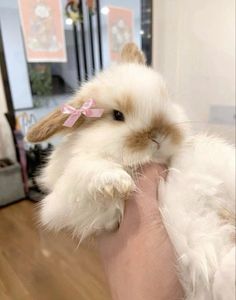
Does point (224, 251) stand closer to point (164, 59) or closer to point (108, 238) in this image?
point (108, 238)

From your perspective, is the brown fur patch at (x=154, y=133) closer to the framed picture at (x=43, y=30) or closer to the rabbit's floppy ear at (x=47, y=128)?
the rabbit's floppy ear at (x=47, y=128)

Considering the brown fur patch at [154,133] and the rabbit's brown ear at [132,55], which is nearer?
the brown fur patch at [154,133]

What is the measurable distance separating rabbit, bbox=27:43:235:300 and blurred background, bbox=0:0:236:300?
1209 mm

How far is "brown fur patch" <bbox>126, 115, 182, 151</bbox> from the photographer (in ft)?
2.05

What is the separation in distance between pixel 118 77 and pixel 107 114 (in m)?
0.11

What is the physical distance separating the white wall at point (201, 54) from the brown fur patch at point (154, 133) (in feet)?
4.81

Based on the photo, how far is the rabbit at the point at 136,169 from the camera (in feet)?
1.92

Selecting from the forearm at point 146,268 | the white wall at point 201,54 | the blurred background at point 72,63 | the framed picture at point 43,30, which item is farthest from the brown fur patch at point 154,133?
the framed picture at point 43,30

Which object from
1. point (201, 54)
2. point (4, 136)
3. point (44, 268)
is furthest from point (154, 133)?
point (4, 136)

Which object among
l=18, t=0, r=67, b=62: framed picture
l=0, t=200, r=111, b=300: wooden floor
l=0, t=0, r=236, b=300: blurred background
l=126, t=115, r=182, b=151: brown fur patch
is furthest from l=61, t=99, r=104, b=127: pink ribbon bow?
l=18, t=0, r=67, b=62: framed picture

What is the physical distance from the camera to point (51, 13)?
219 cm

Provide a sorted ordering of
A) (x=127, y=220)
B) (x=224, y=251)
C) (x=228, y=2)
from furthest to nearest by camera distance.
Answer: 1. (x=228, y=2)
2. (x=127, y=220)
3. (x=224, y=251)

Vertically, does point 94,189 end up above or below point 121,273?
above

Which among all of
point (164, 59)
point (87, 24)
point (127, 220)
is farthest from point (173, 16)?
point (127, 220)
